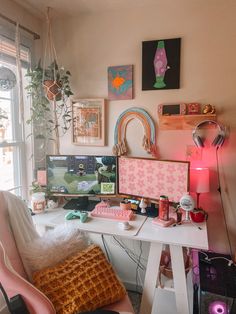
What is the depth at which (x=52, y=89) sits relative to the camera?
1.88 meters

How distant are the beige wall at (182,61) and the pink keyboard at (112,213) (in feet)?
1.68

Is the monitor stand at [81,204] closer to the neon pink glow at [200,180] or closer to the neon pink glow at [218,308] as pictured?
the neon pink glow at [200,180]

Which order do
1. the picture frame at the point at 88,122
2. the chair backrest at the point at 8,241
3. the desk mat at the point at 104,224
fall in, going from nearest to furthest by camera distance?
the chair backrest at the point at 8,241
the desk mat at the point at 104,224
the picture frame at the point at 88,122

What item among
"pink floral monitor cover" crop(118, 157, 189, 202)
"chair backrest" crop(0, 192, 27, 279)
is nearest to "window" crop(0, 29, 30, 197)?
"chair backrest" crop(0, 192, 27, 279)

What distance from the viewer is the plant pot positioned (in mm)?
1878

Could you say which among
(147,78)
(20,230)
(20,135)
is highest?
(147,78)

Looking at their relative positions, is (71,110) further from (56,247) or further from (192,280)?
(192,280)

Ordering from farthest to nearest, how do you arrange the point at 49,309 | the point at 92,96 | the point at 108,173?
the point at 92,96
the point at 108,173
the point at 49,309

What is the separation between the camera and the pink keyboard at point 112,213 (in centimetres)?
170

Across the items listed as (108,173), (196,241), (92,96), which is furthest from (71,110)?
(196,241)

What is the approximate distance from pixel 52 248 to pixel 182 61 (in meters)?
1.58

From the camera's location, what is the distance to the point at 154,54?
6.02 ft

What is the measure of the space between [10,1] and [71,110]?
0.92 meters

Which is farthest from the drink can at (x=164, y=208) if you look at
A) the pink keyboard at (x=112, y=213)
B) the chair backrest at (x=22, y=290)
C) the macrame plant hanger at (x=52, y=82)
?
the macrame plant hanger at (x=52, y=82)
